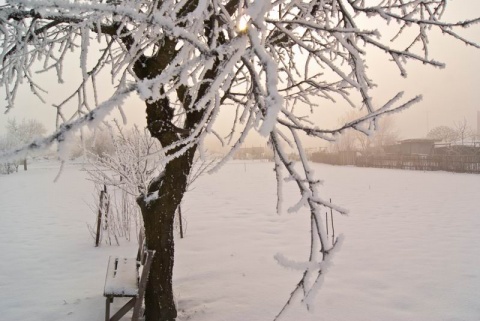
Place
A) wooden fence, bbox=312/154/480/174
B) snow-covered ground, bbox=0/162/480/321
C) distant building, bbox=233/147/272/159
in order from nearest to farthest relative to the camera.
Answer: snow-covered ground, bbox=0/162/480/321 → wooden fence, bbox=312/154/480/174 → distant building, bbox=233/147/272/159

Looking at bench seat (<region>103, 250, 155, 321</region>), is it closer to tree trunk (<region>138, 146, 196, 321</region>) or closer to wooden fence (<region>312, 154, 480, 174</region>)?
tree trunk (<region>138, 146, 196, 321</region>)

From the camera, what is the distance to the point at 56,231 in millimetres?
8531

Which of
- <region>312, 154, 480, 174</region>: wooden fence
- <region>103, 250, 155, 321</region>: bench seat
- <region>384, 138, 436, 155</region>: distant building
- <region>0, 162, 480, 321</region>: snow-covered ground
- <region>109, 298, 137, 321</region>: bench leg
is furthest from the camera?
<region>384, 138, 436, 155</region>: distant building

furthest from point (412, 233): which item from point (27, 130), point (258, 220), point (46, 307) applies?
point (27, 130)

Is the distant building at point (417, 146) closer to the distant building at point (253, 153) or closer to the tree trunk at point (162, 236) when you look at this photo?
the distant building at point (253, 153)

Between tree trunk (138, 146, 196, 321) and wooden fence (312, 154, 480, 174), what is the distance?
24156mm

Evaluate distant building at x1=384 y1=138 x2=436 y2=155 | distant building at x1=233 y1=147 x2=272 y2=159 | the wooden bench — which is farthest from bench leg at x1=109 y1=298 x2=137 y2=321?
distant building at x1=233 y1=147 x2=272 y2=159

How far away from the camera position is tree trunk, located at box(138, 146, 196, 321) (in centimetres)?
353

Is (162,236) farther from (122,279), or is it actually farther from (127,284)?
(122,279)

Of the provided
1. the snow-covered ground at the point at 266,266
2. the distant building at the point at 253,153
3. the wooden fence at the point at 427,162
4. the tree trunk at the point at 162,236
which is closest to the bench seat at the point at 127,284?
the tree trunk at the point at 162,236

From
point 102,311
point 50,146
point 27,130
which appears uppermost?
point 27,130

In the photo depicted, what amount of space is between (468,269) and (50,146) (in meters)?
5.70

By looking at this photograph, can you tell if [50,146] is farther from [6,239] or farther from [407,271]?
[6,239]

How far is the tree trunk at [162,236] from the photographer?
3525 mm
